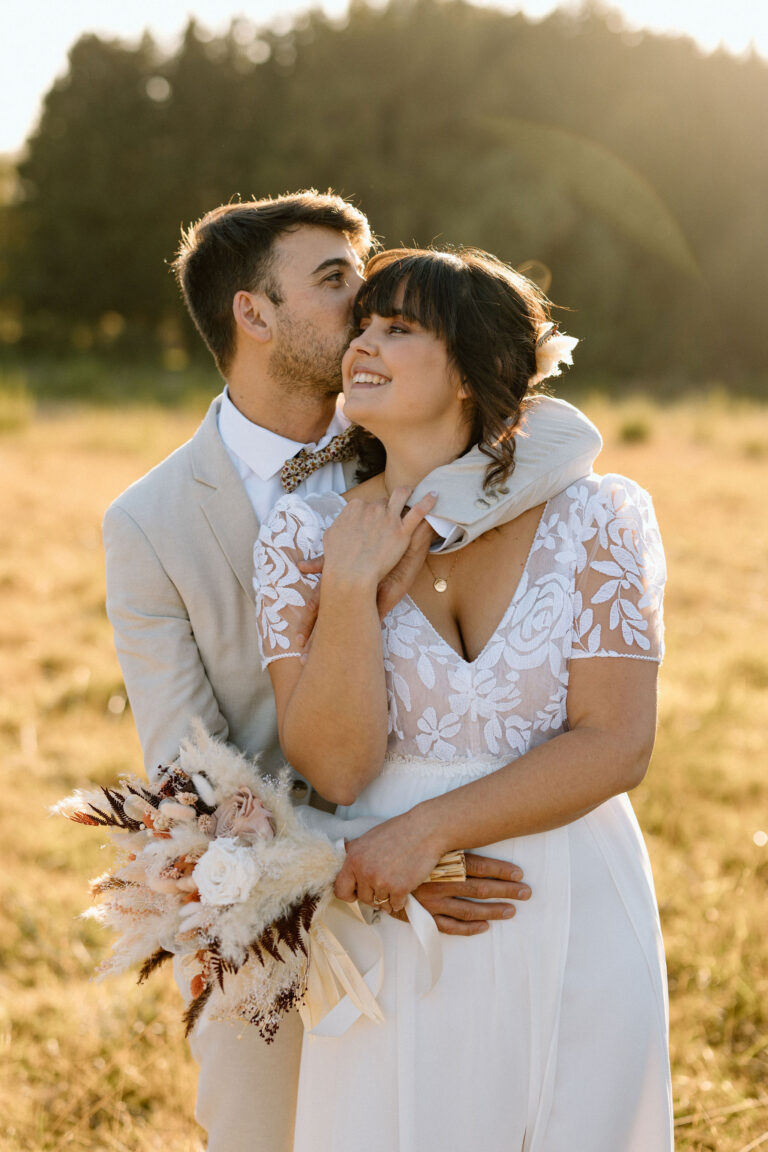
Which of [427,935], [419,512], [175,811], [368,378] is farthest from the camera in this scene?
[368,378]

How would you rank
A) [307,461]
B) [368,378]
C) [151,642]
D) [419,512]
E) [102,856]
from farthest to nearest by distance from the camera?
1. [102,856]
2. [307,461]
3. [151,642]
4. [368,378]
5. [419,512]

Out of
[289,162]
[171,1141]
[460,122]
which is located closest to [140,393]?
[289,162]

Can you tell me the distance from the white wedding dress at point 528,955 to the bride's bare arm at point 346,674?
0.10 m

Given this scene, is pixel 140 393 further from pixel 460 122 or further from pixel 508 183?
pixel 460 122

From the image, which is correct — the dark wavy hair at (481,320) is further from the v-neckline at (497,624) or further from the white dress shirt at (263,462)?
the white dress shirt at (263,462)

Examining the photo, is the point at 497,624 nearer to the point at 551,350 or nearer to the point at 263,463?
the point at 551,350

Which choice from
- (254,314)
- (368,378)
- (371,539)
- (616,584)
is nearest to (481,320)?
(368,378)

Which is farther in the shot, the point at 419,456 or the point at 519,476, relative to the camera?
the point at 419,456

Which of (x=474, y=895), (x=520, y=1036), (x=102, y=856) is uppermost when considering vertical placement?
(x=474, y=895)

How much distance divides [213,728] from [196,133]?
26412 millimetres

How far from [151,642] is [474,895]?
0.99 meters

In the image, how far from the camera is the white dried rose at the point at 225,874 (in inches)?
69.1

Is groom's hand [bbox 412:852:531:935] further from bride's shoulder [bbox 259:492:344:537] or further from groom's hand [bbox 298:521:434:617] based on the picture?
bride's shoulder [bbox 259:492:344:537]

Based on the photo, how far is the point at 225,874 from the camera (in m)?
1.76
